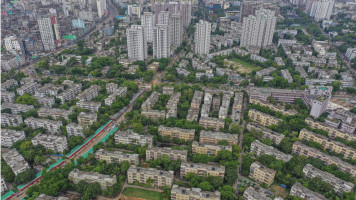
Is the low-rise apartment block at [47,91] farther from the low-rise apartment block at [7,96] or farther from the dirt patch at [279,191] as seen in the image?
the dirt patch at [279,191]

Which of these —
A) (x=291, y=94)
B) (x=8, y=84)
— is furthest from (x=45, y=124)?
(x=291, y=94)

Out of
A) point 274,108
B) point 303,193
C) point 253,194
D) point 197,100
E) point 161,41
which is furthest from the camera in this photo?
point 161,41

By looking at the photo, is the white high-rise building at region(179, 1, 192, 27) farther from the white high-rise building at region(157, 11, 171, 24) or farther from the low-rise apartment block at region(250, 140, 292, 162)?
the low-rise apartment block at region(250, 140, 292, 162)

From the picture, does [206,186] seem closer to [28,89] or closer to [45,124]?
[45,124]

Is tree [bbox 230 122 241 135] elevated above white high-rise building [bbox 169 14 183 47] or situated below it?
below

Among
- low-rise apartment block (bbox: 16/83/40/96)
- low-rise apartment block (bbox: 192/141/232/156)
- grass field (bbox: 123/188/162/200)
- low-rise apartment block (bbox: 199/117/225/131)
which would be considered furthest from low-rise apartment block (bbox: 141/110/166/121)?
→ low-rise apartment block (bbox: 16/83/40/96)
